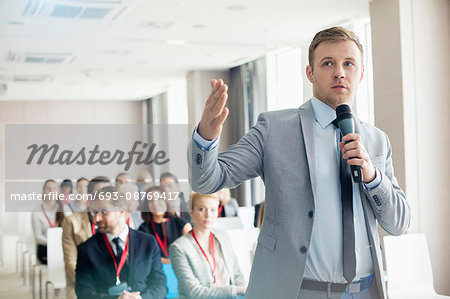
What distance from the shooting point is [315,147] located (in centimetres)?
142

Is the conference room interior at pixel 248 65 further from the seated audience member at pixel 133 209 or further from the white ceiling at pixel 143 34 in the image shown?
the seated audience member at pixel 133 209

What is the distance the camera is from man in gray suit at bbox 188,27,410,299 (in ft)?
4.42

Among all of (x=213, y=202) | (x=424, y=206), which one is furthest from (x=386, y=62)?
(x=213, y=202)

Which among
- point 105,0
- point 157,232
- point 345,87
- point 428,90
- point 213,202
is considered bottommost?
point 157,232

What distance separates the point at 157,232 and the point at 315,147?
149 inches

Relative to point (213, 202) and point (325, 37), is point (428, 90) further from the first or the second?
point (325, 37)

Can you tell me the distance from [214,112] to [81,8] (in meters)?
5.93

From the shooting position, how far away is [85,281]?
3.55 meters

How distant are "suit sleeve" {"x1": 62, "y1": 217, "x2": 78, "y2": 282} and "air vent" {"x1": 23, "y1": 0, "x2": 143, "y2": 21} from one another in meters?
2.96

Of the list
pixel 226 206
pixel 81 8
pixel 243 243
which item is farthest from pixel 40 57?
pixel 243 243

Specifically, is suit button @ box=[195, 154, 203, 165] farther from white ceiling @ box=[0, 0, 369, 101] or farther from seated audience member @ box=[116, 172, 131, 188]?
white ceiling @ box=[0, 0, 369, 101]

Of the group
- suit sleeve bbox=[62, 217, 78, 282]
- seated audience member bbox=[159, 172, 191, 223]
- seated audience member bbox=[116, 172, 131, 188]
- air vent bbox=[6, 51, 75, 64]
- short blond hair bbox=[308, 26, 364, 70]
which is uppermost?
air vent bbox=[6, 51, 75, 64]

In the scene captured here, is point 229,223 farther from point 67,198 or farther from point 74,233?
point 67,198

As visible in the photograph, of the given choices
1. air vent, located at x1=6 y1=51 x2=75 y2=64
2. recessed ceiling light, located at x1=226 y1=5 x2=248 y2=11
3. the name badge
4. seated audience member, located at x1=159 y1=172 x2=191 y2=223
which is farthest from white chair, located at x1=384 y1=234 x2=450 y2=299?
air vent, located at x1=6 y1=51 x2=75 y2=64
